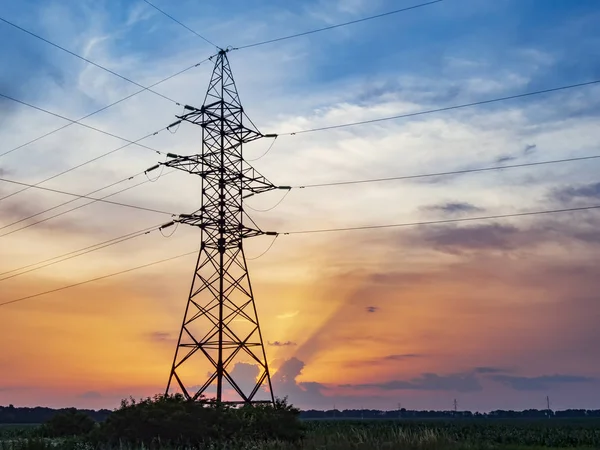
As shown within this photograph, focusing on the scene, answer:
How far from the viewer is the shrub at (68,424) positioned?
54.1m

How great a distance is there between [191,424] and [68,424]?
21790 millimetres

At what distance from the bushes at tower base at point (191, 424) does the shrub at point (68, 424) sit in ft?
50.0

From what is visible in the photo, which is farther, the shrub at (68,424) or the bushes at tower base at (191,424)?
the shrub at (68,424)

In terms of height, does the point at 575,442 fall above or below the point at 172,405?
below

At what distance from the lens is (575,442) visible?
56031 mm

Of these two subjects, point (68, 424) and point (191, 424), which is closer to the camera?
point (191, 424)

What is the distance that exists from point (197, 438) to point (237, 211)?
18.2 metres

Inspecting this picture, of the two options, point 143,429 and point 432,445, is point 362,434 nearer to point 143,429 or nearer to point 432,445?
point 432,445

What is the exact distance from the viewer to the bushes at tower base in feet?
122

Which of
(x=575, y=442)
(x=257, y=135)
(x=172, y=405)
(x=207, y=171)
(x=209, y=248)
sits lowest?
(x=575, y=442)

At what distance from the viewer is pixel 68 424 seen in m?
55.1

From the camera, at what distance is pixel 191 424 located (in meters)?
37.7

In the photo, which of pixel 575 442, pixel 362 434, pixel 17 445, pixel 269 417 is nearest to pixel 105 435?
pixel 17 445

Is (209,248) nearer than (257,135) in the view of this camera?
Yes
